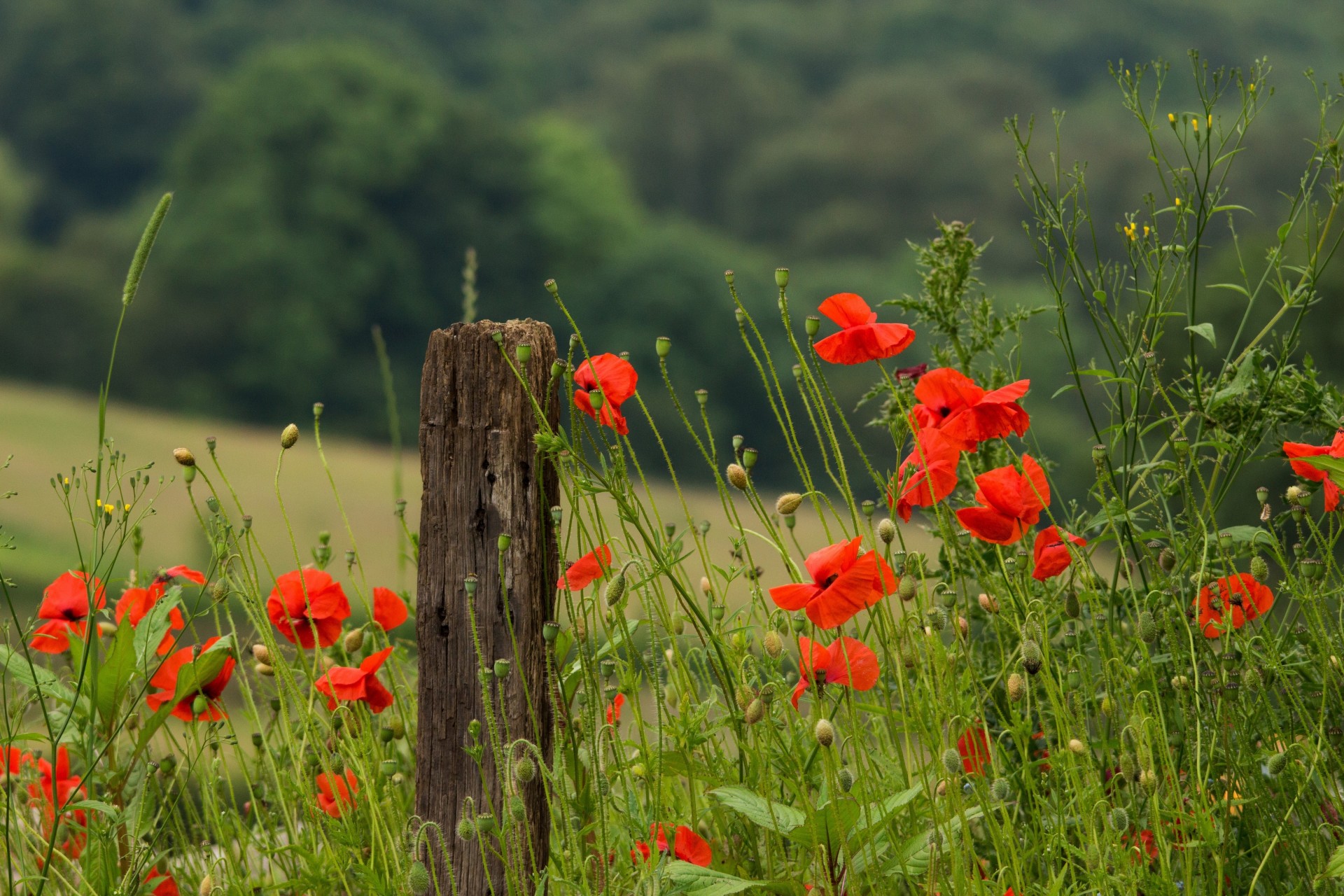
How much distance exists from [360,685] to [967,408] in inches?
43.4

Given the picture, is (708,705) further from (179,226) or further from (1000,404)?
(179,226)

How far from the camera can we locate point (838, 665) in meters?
1.63

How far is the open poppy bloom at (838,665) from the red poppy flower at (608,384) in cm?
44

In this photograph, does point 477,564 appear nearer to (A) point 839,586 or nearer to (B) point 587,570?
(B) point 587,570

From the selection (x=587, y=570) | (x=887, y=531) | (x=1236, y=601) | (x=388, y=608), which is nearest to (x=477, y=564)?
(x=587, y=570)

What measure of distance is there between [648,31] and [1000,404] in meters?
51.3

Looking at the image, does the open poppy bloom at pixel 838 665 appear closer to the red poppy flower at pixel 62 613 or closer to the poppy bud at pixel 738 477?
the poppy bud at pixel 738 477

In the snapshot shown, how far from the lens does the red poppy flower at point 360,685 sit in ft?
6.23

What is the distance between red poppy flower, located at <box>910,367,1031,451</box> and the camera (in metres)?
1.75

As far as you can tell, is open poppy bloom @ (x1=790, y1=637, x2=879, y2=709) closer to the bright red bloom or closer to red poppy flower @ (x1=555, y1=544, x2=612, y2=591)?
the bright red bloom

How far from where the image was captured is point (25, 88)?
1422 inches

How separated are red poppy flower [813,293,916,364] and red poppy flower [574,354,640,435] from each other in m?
0.30

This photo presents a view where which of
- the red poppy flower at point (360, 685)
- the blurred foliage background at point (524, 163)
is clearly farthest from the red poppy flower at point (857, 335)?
the blurred foliage background at point (524, 163)

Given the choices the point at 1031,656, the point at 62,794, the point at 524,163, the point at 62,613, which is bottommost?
the point at 62,794
